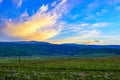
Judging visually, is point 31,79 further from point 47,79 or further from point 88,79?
point 88,79

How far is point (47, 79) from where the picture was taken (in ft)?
139

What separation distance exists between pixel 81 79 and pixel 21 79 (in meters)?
9.88

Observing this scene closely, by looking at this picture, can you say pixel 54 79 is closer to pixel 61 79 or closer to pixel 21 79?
pixel 61 79

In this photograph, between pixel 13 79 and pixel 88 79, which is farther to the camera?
pixel 88 79

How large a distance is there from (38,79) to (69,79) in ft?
16.4

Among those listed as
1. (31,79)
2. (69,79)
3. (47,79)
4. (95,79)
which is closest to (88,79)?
(95,79)

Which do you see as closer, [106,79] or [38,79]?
[38,79]

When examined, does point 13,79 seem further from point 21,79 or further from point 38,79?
point 38,79

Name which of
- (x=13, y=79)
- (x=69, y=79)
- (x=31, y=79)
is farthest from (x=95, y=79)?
(x=13, y=79)

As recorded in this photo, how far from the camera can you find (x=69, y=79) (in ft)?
138

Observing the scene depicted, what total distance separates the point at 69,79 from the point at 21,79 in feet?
25.0

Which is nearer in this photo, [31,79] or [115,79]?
[31,79]

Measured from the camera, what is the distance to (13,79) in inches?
1586

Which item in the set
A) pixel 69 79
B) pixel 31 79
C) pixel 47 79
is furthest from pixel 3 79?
pixel 69 79
